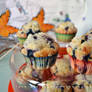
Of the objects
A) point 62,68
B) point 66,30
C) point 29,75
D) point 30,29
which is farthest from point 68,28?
point 29,75

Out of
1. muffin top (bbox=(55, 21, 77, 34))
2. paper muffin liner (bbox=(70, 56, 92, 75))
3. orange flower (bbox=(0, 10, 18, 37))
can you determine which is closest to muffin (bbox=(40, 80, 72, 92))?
paper muffin liner (bbox=(70, 56, 92, 75))

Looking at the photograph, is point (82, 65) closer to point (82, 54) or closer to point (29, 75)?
point (82, 54)

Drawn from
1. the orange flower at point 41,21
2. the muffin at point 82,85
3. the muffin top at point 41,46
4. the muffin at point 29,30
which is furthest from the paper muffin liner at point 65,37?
the muffin at point 82,85

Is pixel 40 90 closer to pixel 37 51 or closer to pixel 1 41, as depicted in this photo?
pixel 37 51

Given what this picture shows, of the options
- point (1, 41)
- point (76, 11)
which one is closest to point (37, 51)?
point (1, 41)

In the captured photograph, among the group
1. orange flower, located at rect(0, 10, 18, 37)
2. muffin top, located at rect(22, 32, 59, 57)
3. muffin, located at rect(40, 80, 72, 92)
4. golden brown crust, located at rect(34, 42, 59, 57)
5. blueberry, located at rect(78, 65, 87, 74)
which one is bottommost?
muffin, located at rect(40, 80, 72, 92)

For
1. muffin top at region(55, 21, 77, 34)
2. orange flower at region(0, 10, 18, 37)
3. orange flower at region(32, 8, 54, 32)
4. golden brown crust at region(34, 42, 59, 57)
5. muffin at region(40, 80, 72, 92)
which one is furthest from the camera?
orange flower at region(32, 8, 54, 32)

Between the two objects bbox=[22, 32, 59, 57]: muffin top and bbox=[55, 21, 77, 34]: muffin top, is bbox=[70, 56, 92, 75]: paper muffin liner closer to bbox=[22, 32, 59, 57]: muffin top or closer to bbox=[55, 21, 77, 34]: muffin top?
bbox=[22, 32, 59, 57]: muffin top
